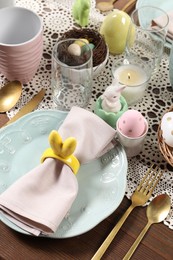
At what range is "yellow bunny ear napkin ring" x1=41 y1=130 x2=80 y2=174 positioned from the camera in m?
0.65

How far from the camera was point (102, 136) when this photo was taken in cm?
72

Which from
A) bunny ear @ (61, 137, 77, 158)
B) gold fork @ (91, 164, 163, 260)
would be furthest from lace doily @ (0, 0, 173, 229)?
bunny ear @ (61, 137, 77, 158)

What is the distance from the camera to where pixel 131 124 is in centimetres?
73

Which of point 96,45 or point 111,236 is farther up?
point 96,45

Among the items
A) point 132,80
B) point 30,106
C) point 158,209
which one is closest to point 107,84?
point 132,80

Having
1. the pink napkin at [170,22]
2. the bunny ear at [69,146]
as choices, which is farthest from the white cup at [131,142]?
the pink napkin at [170,22]

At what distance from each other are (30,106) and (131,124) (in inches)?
7.5

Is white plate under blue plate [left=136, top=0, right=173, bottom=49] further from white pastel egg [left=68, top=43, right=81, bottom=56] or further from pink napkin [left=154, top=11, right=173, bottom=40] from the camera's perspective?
white pastel egg [left=68, top=43, right=81, bottom=56]

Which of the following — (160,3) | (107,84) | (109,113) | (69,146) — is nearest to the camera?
(69,146)

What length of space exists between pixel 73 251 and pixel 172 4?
0.58 meters

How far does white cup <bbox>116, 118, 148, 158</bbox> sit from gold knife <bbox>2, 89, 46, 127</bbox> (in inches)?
6.4

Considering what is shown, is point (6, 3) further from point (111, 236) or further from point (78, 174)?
point (111, 236)

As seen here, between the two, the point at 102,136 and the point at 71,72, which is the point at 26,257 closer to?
the point at 102,136

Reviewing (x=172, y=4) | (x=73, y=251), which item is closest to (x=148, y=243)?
(x=73, y=251)
